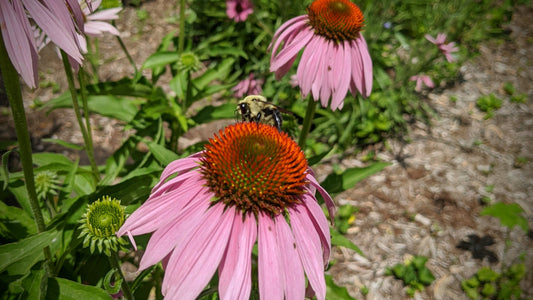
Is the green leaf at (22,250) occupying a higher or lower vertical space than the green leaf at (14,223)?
higher

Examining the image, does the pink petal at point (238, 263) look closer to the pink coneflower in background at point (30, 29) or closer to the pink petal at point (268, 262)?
the pink petal at point (268, 262)

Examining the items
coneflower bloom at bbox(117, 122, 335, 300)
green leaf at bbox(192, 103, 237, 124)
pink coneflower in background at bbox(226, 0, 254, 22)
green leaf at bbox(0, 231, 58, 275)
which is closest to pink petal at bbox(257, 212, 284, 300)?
coneflower bloom at bbox(117, 122, 335, 300)

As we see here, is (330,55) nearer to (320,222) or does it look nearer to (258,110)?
(258,110)

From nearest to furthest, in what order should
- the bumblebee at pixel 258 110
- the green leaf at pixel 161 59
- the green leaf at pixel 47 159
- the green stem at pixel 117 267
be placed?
the green stem at pixel 117 267 → the bumblebee at pixel 258 110 → the green leaf at pixel 47 159 → the green leaf at pixel 161 59

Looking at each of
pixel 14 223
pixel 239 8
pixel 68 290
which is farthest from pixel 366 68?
pixel 239 8

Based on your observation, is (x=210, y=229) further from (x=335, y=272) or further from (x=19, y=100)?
(x=335, y=272)

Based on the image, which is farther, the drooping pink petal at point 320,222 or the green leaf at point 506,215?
the green leaf at point 506,215

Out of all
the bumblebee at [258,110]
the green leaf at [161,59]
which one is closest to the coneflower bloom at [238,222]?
the bumblebee at [258,110]

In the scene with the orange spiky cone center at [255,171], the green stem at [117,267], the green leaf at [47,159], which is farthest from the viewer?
the green leaf at [47,159]
